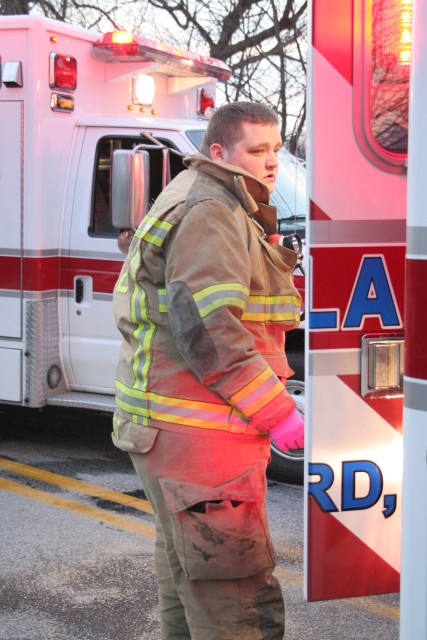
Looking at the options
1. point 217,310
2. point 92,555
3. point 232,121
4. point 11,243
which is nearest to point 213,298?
point 217,310

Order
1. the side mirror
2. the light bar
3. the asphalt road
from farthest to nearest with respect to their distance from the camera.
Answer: the light bar → the side mirror → the asphalt road

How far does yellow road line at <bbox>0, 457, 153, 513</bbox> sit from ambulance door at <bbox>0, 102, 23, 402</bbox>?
42 centimetres

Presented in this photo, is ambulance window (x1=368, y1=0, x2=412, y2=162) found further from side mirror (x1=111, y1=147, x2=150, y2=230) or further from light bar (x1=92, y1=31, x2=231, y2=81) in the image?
light bar (x1=92, y1=31, x2=231, y2=81)

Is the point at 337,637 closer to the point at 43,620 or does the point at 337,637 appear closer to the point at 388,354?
the point at 43,620

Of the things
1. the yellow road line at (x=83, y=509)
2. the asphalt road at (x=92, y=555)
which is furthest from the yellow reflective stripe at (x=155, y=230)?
the yellow road line at (x=83, y=509)

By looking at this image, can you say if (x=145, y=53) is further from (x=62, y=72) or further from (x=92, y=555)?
(x=92, y=555)

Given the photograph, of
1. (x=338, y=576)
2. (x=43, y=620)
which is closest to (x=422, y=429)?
(x=338, y=576)

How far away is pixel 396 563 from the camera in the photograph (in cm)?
306

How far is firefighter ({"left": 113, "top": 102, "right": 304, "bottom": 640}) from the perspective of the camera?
2707 mm

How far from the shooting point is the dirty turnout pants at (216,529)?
2791 mm

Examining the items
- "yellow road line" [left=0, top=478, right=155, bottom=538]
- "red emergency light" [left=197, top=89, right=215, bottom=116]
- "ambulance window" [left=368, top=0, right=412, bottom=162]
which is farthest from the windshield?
"ambulance window" [left=368, top=0, right=412, bottom=162]

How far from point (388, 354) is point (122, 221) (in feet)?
9.51

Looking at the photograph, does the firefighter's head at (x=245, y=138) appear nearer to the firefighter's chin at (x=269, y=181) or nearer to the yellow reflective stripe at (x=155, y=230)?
the firefighter's chin at (x=269, y=181)

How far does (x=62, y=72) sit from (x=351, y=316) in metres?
3.99
